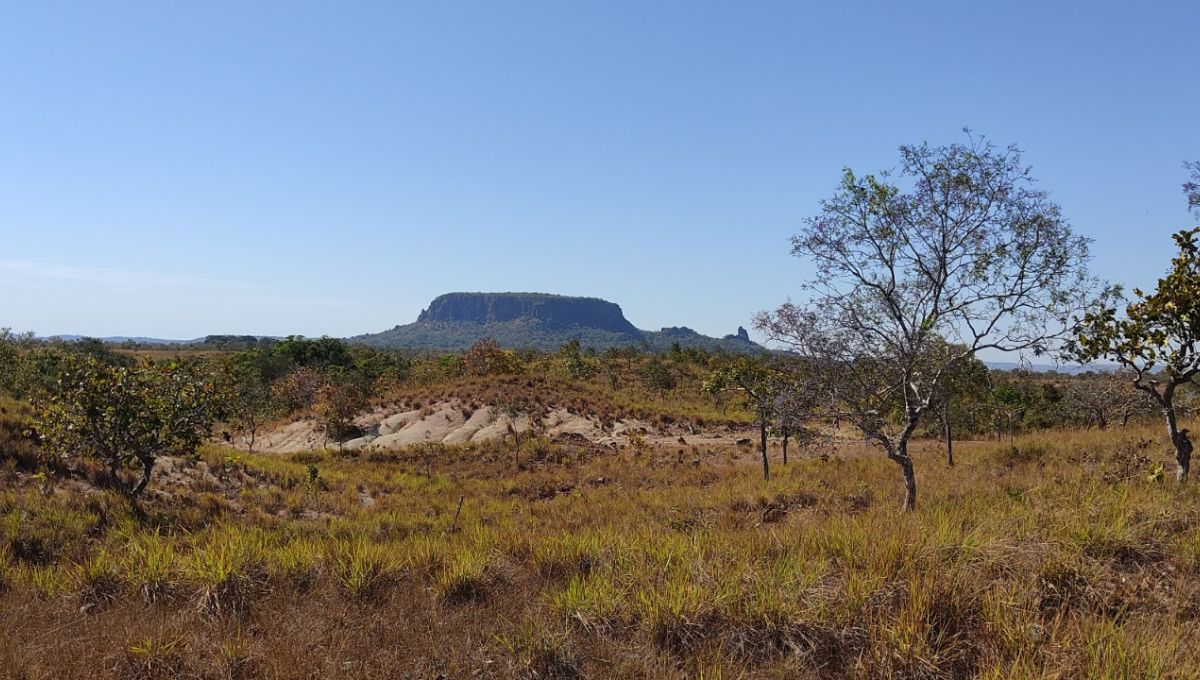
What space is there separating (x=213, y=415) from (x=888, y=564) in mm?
14419

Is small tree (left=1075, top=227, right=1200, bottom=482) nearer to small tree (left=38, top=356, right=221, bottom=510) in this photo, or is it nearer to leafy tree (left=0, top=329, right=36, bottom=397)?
small tree (left=38, top=356, right=221, bottom=510)

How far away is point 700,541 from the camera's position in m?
6.53

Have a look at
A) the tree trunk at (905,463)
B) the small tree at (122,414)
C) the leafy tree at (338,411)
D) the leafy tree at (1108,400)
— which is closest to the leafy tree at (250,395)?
the small tree at (122,414)

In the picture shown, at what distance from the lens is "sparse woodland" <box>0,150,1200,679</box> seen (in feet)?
14.2

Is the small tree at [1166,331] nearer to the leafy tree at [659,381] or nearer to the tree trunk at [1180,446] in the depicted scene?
the tree trunk at [1180,446]

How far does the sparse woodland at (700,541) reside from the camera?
4.32m

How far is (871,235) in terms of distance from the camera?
10.8 m

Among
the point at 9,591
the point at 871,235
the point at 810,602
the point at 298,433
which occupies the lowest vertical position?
the point at 298,433

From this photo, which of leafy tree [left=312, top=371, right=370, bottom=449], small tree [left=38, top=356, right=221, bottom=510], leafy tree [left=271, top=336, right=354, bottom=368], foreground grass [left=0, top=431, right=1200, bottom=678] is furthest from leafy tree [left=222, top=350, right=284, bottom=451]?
foreground grass [left=0, top=431, right=1200, bottom=678]

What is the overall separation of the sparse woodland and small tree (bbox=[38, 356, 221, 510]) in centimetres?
5

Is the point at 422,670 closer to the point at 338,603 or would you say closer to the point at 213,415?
the point at 338,603

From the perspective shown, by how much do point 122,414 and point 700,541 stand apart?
42.0 feet

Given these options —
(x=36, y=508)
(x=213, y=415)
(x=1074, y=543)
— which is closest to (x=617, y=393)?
(x=213, y=415)

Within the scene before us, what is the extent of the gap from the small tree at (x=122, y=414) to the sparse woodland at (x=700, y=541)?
5cm
